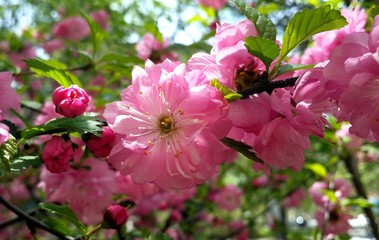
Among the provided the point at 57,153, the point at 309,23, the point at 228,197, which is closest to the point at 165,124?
the point at 57,153

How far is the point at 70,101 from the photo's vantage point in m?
0.88

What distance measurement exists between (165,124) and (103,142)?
0.45 feet

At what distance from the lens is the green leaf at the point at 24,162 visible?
0.90m

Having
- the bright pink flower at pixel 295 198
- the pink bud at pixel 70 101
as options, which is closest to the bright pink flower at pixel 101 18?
the bright pink flower at pixel 295 198

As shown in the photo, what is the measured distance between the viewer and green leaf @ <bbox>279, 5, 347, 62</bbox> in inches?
32.2

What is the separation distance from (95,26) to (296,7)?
161cm

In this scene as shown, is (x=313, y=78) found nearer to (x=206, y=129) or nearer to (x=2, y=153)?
(x=206, y=129)

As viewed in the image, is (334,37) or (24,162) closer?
(24,162)

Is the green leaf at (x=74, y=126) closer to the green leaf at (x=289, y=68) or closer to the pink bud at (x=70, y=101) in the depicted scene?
the pink bud at (x=70, y=101)

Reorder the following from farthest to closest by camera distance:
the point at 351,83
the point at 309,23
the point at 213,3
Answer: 1. the point at 213,3
2. the point at 309,23
3. the point at 351,83

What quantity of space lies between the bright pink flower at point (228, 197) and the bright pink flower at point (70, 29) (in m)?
1.94

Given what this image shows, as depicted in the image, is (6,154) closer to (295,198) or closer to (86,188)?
(86,188)

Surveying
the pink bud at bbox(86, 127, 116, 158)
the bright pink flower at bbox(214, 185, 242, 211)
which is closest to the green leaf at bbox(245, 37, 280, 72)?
the pink bud at bbox(86, 127, 116, 158)

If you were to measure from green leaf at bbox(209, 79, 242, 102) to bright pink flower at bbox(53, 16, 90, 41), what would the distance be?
3239 mm
